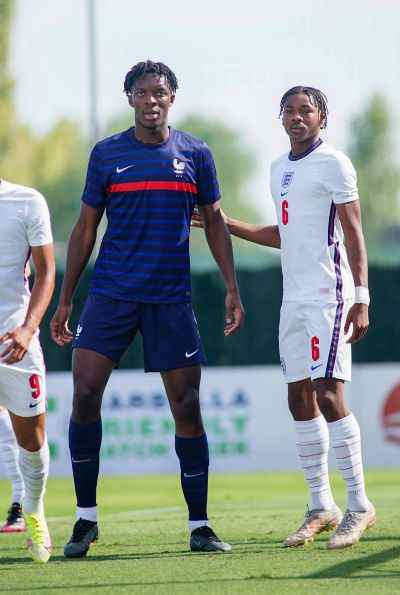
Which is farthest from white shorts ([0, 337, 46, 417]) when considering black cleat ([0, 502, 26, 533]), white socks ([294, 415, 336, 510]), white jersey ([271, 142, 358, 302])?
black cleat ([0, 502, 26, 533])

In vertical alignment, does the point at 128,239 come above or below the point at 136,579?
above

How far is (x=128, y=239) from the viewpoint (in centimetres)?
783

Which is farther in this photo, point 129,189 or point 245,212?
point 245,212

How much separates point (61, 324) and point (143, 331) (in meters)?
0.47

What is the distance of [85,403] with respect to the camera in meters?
7.75

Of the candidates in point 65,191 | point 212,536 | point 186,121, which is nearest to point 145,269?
point 212,536

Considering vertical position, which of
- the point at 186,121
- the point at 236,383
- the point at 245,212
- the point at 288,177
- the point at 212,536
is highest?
the point at 288,177

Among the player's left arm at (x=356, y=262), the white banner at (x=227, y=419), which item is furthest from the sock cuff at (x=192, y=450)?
the white banner at (x=227, y=419)

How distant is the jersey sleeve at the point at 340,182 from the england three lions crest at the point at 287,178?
0.28m

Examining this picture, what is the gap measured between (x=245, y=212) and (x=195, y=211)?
10060cm

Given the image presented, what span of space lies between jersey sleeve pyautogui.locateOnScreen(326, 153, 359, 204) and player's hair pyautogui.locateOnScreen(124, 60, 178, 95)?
96 cm

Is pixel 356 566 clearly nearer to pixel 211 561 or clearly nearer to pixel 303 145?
pixel 211 561

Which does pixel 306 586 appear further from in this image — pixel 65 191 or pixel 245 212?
Result: pixel 245 212

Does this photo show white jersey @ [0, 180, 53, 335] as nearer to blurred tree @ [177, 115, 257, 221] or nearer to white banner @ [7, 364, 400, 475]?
white banner @ [7, 364, 400, 475]
